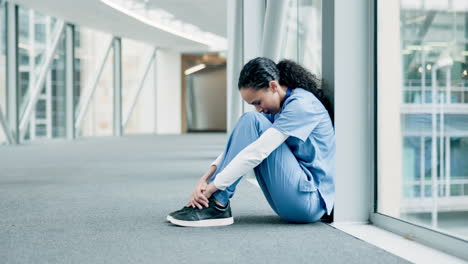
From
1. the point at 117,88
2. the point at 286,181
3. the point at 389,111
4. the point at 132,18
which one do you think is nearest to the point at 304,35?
the point at 389,111

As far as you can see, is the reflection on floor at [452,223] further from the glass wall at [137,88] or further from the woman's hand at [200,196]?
the glass wall at [137,88]

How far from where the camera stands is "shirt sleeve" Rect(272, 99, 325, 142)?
3.11 meters

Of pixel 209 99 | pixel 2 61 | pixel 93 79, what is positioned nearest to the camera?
pixel 2 61

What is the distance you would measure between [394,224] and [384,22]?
113 centimetres

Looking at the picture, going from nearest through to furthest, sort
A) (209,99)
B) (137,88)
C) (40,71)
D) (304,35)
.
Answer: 1. (304,35)
2. (40,71)
3. (137,88)
4. (209,99)

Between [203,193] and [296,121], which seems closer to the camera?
[296,121]

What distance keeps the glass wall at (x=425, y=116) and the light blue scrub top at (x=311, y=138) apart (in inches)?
11.3

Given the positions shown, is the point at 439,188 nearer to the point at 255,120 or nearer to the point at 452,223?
the point at 452,223

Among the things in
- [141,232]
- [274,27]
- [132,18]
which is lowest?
[141,232]

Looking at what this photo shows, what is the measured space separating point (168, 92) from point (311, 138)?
23.8 metres

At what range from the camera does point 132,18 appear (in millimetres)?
17750

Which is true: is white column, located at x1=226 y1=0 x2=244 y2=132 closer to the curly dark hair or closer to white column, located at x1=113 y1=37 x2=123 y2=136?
the curly dark hair

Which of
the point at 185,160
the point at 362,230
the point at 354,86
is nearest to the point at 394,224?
the point at 362,230

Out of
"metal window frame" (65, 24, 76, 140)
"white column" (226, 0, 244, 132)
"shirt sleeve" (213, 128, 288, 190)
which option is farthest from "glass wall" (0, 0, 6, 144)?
"shirt sleeve" (213, 128, 288, 190)
